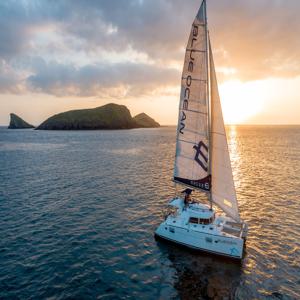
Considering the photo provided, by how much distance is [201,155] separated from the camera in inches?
1015

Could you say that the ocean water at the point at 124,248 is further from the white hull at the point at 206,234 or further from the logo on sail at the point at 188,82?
the logo on sail at the point at 188,82

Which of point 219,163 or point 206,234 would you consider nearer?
point 206,234

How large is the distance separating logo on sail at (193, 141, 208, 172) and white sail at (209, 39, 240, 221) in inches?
26.7

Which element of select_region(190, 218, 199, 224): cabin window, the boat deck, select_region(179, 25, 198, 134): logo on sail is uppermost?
select_region(179, 25, 198, 134): logo on sail

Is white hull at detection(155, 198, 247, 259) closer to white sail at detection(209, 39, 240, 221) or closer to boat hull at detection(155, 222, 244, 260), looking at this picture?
boat hull at detection(155, 222, 244, 260)

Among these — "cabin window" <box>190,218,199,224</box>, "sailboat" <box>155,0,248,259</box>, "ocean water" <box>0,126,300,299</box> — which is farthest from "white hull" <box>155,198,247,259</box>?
"ocean water" <box>0,126,300,299</box>

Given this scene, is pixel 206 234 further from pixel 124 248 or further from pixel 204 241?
pixel 124 248

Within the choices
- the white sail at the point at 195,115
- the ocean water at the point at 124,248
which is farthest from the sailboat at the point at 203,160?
the ocean water at the point at 124,248

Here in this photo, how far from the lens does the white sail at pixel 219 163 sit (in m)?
24.5

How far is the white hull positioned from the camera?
23094mm

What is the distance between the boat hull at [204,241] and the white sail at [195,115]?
452 cm

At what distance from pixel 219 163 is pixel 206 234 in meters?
6.64

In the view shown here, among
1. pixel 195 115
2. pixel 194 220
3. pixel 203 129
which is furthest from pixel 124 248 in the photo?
pixel 195 115

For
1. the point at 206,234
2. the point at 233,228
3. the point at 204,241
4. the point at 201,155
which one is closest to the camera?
the point at 206,234
